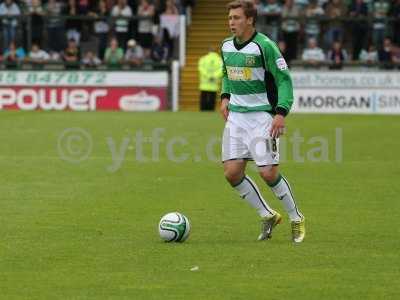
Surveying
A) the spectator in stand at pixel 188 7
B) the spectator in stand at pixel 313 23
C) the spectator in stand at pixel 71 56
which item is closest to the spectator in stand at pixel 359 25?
the spectator in stand at pixel 313 23

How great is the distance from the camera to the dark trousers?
36.4 meters

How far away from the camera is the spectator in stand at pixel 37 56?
3762 centimetres

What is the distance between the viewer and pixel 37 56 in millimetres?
37969

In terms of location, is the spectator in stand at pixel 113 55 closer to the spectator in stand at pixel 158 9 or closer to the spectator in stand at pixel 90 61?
the spectator in stand at pixel 90 61

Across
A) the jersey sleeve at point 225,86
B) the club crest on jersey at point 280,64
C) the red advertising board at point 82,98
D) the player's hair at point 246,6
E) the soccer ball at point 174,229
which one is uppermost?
the player's hair at point 246,6

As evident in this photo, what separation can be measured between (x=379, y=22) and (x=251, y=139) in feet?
93.4

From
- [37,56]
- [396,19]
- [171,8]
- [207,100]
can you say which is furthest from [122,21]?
[396,19]

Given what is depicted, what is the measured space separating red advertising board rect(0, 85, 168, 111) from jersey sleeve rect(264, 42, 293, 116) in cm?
2577

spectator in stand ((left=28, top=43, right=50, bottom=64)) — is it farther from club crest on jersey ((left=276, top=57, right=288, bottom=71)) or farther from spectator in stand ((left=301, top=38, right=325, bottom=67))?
club crest on jersey ((left=276, top=57, right=288, bottom=71))

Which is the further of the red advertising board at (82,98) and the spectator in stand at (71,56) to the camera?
the spectator in stand at (71,56)

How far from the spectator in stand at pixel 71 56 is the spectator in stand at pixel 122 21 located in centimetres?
170

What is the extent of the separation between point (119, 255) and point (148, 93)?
26846mm

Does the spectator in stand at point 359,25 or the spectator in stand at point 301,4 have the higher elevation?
the spectator in stand at point 301,4

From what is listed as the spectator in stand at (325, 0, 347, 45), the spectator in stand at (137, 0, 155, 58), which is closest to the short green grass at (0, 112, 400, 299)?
the spectator in stand at (325, 0, 347, 45)
